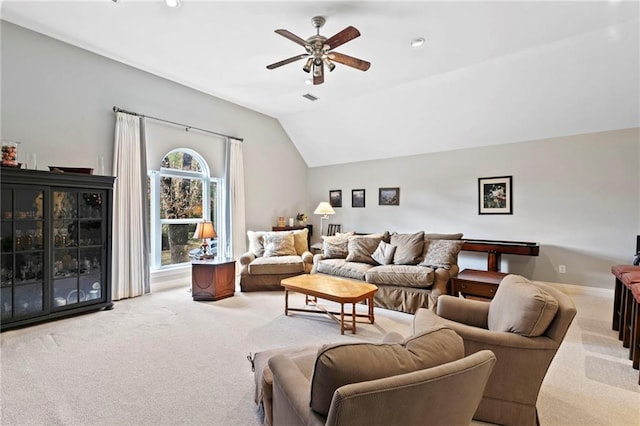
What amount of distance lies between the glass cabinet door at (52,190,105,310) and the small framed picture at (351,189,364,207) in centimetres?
492

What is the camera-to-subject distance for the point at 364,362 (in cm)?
104

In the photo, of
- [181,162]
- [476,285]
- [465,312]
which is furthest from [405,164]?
[465,312]

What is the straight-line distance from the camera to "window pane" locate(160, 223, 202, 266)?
520 cm

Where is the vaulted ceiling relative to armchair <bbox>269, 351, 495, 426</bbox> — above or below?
above

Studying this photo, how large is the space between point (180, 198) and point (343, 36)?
3.95 metres

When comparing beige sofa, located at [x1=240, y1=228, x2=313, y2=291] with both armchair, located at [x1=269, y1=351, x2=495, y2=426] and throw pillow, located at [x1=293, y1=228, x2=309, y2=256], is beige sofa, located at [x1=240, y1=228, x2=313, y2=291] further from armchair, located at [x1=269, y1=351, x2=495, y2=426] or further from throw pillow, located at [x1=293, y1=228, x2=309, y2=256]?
armchair, located at [x1=269, y1=351, x2=495, y2=426]

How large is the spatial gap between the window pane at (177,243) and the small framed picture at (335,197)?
330 cm

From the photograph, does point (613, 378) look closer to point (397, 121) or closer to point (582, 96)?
point (582, 96)

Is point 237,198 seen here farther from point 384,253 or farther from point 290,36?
point 290,36

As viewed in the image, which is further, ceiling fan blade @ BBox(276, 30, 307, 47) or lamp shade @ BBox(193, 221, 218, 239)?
lamp shade @ BBox(193, 221, 218, 239)

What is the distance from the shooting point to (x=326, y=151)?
7.36 m

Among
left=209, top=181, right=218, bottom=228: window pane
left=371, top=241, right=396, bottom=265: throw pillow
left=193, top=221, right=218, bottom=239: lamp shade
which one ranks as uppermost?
left=209, top=181, right=218, bottom=228: window pane

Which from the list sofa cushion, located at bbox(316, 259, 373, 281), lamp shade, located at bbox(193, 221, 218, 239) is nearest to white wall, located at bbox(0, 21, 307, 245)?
lamp shade, located at bbox(193, 221, 218, 239)

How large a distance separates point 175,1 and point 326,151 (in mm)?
4670
